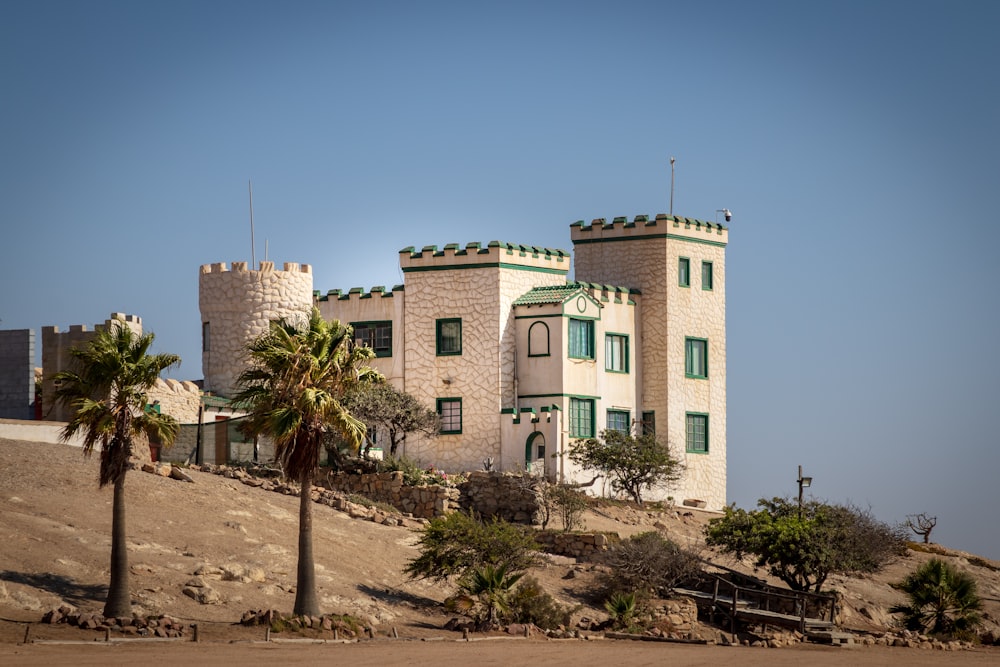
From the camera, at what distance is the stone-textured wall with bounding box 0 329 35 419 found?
145 ft

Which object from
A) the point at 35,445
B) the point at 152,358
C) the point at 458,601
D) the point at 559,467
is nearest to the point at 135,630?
the point at 152,358

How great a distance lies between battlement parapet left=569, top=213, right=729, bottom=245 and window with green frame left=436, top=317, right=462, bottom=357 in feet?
22.9

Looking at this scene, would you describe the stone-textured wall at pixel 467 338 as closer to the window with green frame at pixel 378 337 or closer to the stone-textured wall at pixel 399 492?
the window with green frame at pixel 378 337

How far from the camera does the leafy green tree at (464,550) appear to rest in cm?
3409

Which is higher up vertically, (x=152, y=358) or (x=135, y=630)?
(x=152, y=358)

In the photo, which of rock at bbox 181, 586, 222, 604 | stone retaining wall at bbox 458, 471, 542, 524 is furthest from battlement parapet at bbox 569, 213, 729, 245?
rock at bbox 181, 586, 222, 604

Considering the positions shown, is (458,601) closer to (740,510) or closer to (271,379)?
(271,379)

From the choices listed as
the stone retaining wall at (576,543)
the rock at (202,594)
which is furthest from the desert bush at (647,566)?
the rock at (202,594)

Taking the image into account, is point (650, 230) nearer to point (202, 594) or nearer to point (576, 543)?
point (576, 543)

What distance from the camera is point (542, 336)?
48531 millimetres

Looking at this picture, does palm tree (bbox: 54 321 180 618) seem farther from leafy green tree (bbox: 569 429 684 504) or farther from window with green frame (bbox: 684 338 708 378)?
window with green frame (bbox: 684 338 708 378)

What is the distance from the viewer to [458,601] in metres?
32.8

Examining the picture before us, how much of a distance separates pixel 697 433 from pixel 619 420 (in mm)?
3553

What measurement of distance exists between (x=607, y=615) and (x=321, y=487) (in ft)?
33.8
